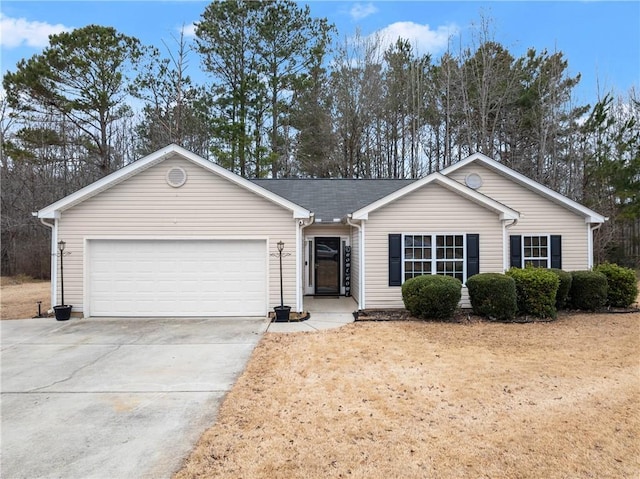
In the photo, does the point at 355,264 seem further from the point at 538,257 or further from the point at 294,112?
the point at 294,112

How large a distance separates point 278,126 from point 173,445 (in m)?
19.4

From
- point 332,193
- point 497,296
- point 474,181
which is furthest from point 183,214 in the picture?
point 474,181

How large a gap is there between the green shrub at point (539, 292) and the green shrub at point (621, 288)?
7.71ft

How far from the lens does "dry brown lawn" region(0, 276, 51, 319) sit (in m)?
10.2

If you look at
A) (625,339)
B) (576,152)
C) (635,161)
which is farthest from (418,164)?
(625,339)

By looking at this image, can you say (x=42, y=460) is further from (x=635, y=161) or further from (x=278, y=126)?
(x=635, y=161)

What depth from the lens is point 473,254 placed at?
9906mm

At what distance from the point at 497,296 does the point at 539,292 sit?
1056 millimetres

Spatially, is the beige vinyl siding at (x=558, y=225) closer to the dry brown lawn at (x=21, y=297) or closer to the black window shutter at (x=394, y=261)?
the black window shutter at (x=394, y=261)

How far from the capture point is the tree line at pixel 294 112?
18734mm

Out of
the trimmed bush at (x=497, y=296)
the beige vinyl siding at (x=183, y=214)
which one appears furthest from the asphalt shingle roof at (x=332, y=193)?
the trimmed bush at (x=497, y=296)

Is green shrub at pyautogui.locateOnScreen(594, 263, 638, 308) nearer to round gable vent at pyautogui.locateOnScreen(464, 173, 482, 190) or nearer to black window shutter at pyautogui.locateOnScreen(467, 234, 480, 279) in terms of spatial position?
black window shutter at pyautogui.locateOnScreen(467, 234, 480, 279)

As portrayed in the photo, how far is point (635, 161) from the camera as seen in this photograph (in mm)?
17719

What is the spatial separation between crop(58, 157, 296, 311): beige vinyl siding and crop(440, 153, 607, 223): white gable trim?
529cm
